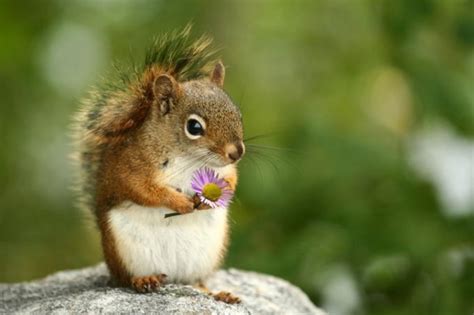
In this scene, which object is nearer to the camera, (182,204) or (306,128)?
(182,204)

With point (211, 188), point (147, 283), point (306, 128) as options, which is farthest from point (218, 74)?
point (306, 128)

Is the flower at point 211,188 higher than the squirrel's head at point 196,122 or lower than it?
lower

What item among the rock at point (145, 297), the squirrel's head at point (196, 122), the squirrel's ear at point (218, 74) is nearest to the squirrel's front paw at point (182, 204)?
the squirrel's head at point (196, 122)

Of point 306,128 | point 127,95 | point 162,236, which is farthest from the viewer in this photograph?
point 306,128

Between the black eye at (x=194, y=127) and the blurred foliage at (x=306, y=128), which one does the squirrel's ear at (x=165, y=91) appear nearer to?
the black eye at (x=194, y=127)

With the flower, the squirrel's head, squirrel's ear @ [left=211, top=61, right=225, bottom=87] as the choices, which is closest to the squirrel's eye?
the squirrel's head

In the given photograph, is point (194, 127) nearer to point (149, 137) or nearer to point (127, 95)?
point (149, 137)

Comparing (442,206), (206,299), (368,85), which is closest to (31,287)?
(206,299)

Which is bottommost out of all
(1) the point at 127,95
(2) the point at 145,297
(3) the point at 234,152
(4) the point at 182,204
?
(2) the point at 145,297
